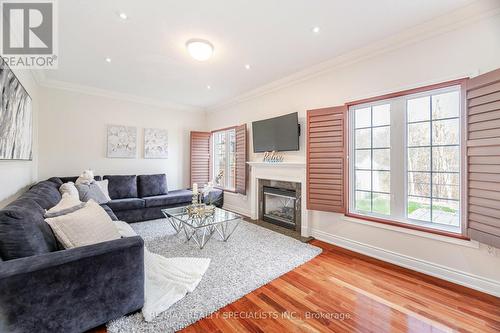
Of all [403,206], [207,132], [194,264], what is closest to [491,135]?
[403,206]

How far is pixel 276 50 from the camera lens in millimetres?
2781

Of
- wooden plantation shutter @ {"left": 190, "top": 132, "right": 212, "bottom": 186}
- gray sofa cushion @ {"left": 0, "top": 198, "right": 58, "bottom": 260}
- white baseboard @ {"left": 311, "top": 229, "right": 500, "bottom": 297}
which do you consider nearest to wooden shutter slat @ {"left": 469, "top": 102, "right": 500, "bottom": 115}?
white baseboard @ {"left": 311, "top": 229, "right": 500, "bottom": 297}

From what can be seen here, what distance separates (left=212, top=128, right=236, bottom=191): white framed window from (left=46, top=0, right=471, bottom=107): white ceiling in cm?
182

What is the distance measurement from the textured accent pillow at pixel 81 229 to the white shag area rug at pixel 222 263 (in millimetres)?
636

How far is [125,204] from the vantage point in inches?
151

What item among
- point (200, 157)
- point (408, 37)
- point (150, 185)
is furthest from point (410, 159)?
point (150, 185)

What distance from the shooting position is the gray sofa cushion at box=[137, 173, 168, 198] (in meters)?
4.46

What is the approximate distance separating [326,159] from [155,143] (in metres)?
3.90

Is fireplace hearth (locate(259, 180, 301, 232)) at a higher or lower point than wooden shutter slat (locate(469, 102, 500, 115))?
lower

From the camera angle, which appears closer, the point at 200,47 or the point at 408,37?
the point at 408,37

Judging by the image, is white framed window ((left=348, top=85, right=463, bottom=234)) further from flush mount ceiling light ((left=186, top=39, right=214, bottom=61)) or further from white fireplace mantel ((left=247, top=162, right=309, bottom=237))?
flush mount ceiling light ((left=186, top=39, right=214, bottom=61))

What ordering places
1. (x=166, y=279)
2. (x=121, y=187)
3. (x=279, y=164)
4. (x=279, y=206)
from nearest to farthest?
(x=166, y=279) < (x=279, y=164) < (x=279, y=206) < (x=121, y=187)

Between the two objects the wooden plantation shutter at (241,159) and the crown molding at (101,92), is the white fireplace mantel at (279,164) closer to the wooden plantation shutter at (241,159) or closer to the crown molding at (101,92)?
the wooden plantation shutter at (241,159)

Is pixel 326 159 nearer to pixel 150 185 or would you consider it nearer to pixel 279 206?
pixel 279 206
